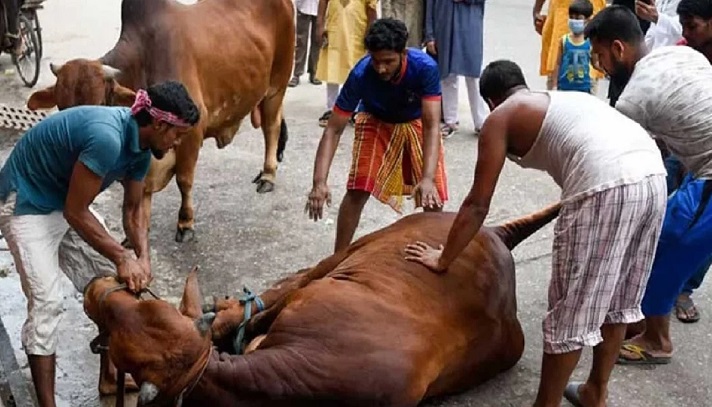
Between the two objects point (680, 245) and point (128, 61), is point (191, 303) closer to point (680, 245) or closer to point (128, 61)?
point (680, 245)

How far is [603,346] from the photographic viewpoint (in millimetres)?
4348

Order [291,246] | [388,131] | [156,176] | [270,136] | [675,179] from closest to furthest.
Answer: [675,179] < [388,131] < [156,176] < [291,246] < [270,136]

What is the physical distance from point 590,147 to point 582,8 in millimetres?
4156

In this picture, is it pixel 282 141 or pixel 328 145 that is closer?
pixel 328 145

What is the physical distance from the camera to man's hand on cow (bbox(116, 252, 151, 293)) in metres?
3.84

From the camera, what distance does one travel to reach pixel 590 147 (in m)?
4.01

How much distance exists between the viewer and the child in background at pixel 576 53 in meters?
7.88

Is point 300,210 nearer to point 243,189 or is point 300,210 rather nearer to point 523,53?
point 243,189

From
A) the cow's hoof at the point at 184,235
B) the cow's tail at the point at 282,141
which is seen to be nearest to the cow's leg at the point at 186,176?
the cow's hoof at the point at 184,235

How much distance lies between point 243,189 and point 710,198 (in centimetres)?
365

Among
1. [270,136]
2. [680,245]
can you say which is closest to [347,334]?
[680,245]

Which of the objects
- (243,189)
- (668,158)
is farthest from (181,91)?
(243,189)

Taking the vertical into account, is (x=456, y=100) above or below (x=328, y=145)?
below

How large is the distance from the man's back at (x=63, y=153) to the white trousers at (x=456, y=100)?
4.64m
